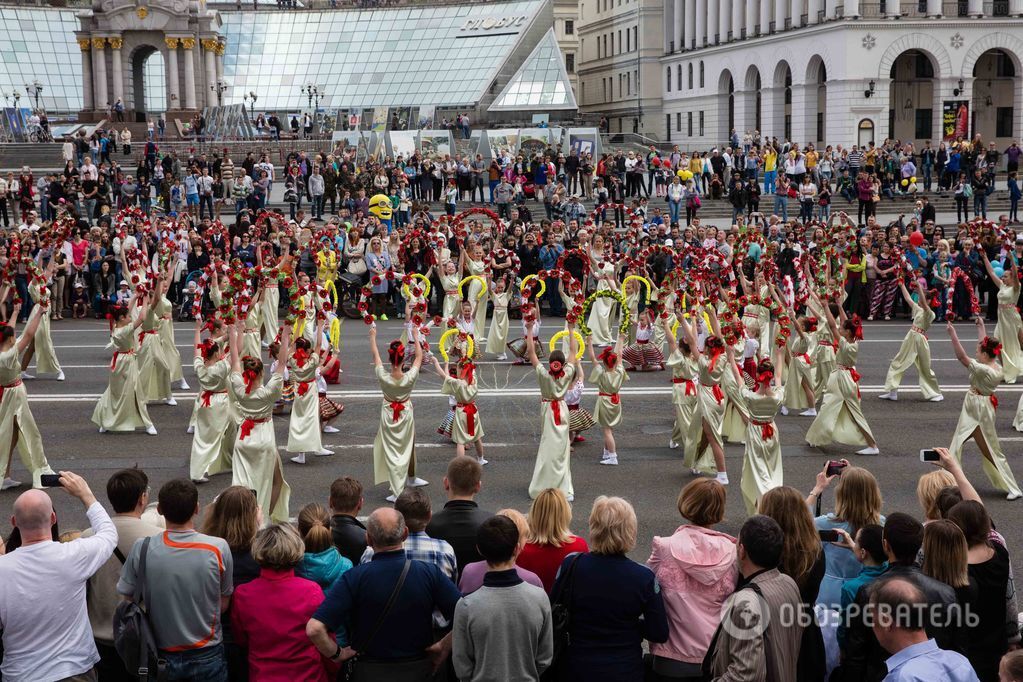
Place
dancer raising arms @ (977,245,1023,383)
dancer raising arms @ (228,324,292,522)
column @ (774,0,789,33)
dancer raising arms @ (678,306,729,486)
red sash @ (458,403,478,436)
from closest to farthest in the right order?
dancer raising arms @ (228,324,292,522) → dancer raising arms @ (678,306,729,486) → red sash @ (458,403,478,436) → dancer raising arms @ (977,245,1023,383) → column @ (774,0,789,33)

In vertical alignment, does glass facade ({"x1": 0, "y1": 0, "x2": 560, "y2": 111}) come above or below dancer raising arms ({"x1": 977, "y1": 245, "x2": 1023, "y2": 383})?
above

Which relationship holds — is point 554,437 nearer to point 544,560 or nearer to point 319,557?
point 544,560

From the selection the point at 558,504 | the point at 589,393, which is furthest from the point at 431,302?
the point at 558,504

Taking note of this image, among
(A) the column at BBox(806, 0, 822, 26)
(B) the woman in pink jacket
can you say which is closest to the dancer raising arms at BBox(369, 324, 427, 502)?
(B) the woman in pink jacket

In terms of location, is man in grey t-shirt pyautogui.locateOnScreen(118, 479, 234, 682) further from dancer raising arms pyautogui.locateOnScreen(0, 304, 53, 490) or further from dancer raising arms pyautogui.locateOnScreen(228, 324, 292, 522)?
dancer raising arms pyautogui.locateOnScreen(0, 304, 53, 490)

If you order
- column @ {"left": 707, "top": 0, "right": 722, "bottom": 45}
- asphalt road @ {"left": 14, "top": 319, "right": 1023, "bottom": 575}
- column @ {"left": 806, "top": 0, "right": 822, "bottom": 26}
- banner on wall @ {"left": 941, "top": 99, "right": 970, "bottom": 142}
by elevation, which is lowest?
asphalt road @ {"left": 14, "top": 319, "right": 1023, "bottom": 575}

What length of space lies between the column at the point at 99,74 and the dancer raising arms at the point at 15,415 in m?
51.3

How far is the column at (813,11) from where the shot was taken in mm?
63875

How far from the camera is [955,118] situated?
198ft

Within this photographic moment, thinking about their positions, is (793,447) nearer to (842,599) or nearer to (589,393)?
(589,393)

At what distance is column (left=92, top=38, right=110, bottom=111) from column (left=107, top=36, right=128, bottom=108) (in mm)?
408

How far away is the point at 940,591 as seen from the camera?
219 inches

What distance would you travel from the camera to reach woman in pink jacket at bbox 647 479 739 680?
6.26 m

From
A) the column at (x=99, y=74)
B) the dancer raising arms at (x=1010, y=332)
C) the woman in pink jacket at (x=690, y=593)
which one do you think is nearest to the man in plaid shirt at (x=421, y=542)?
the woman in pink jacket at (x=690, y=593)
